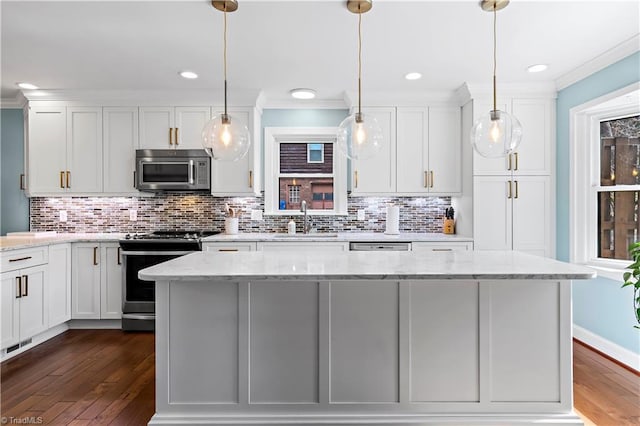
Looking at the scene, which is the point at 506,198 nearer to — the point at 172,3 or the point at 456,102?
the point at 456,102

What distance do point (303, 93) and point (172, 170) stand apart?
1.57 metres

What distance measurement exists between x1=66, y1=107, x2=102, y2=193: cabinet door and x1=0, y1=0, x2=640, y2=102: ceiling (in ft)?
1.10

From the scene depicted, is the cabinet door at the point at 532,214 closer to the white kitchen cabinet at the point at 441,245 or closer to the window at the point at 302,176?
the white kitchen cabinet at the point at 441,245

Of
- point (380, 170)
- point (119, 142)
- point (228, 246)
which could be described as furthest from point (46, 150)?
point (380, 170)

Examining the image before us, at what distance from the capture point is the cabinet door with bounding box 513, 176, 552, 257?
12.5 ft

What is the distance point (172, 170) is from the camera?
406cm

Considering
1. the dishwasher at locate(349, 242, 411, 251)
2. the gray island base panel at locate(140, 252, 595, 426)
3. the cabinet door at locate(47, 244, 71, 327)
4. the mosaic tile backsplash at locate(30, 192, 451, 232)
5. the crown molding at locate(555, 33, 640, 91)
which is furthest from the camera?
the mosaic tile backsplash at locate(30, 192, 451, 232)

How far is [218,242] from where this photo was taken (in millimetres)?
3842

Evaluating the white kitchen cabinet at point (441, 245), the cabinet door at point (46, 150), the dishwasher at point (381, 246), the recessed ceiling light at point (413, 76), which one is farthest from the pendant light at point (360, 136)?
the cabinet door at point (46, 150)

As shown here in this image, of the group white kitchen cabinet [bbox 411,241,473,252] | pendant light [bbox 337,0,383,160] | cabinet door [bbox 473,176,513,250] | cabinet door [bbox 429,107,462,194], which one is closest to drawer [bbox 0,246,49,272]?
pendant light [bbox 337,0,383,160]

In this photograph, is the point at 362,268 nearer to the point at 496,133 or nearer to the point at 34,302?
the point at 496,133

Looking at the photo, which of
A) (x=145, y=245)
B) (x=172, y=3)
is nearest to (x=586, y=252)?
(x=172, y=3)

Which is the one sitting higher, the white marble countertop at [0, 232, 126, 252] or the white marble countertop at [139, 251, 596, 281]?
the white marble countertop at [0, 232, 126, 252]

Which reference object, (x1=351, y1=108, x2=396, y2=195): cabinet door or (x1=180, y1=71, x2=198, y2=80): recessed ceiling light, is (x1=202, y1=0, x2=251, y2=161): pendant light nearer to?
(x1=180, y1=71, x2=198, y2=80): recessed ceiling light
